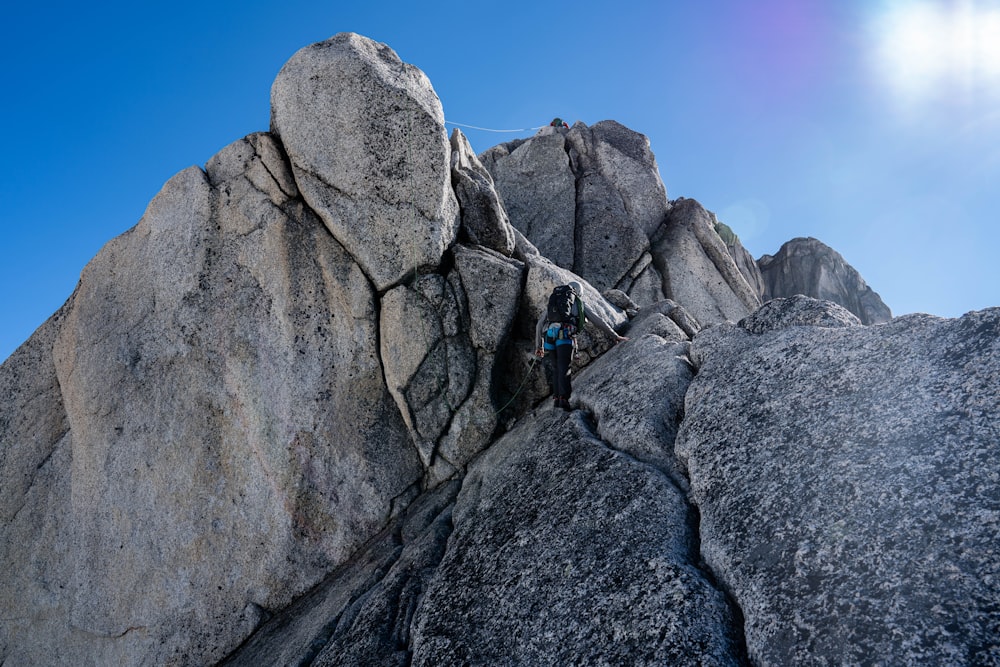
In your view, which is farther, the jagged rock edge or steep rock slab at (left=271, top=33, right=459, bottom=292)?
steep rock slab at (left=271, top=33, right=459, bottom=292)

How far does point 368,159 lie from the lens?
17.7 metres

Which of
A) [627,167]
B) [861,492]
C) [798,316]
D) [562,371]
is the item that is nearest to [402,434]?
[562,371]

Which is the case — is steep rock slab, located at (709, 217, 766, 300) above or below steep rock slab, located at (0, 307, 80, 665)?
above

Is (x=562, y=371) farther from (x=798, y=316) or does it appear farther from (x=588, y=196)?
(x=588, y=196)

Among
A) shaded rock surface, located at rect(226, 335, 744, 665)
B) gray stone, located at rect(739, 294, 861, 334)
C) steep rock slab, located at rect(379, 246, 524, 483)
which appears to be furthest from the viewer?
steep rock slab, located at rect(379, 246, 524, 483)

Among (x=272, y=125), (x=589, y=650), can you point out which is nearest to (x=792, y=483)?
(x=589, y=650)

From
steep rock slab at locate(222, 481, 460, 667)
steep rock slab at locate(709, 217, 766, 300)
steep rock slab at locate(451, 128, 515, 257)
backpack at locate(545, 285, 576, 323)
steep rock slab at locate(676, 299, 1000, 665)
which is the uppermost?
steep rock slab at locate(709, 217, 766, 300)

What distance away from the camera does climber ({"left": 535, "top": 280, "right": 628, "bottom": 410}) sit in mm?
15867

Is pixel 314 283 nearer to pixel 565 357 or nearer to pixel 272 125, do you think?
pixel 272 125

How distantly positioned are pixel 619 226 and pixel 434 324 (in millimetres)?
15089

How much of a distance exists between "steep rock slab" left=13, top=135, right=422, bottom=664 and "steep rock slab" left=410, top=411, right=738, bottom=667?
463 centimetres

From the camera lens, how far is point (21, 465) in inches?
702

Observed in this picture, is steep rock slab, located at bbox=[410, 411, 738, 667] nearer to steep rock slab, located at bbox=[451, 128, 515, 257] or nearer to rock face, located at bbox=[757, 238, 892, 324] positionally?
steep rock slab, located at bbox=[451, 128, 515, 257]

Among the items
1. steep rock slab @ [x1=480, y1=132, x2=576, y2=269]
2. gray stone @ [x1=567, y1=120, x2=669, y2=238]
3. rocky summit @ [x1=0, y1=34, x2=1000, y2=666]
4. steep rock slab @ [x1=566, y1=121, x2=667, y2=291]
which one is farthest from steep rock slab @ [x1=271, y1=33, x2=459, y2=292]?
gray stone @ [x1=567, y1=120, x2=669, y2=238]
